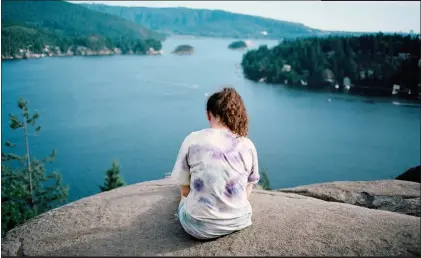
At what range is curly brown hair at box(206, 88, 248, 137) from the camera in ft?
8.69

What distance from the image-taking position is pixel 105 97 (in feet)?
220

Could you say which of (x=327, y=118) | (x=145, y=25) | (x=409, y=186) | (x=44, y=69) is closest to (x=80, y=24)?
(x=44, y=69)

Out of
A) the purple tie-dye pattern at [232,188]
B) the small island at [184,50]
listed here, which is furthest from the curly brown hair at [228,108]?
the small island at [184,50]

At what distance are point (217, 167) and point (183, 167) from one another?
27 centimetres

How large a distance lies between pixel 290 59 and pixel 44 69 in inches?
2259

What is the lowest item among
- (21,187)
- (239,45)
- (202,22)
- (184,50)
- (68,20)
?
(21,187)

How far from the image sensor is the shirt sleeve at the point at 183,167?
2635 millimetres

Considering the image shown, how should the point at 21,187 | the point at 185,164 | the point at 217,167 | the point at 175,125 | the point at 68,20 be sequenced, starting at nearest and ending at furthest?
the point at 217,167 < the point at 185,164 < the point at 21,187 < the point at 175,125 < the point at 68,20

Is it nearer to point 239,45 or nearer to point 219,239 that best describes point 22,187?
point 219,239

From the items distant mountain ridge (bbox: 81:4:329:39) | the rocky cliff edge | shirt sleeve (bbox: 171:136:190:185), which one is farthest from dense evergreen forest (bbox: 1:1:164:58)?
shirt sleeve (bbox: 171:136:190:185)

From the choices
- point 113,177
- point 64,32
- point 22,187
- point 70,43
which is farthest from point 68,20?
point 22,187

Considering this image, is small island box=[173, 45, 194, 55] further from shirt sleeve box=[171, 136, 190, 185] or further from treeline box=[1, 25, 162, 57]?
shirt sleeve box=[171, 136, 190, 185]

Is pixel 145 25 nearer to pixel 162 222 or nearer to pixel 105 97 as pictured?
pixel 105 97

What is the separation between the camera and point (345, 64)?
253 feet
